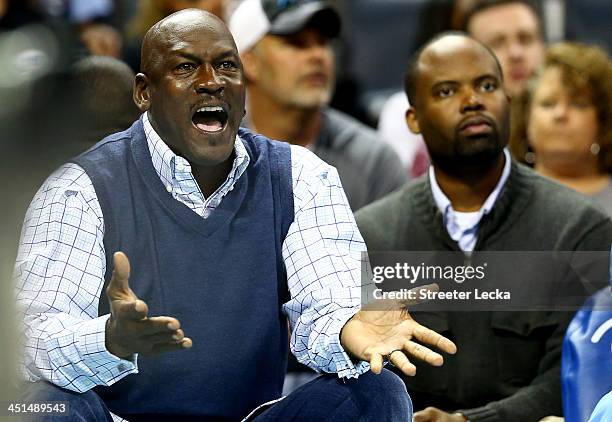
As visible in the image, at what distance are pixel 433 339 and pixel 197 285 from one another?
0.39 m

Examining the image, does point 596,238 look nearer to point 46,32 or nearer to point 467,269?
point 467,269

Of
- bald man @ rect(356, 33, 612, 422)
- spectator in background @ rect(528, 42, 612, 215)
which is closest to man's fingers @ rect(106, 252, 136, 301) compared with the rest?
bald man @ rect(356, 33, 612, 422)

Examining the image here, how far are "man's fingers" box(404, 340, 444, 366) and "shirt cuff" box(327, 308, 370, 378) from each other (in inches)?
3.8

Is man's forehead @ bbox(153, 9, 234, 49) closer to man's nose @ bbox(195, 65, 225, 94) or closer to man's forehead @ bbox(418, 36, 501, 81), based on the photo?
man's nose @ bbox(195, 65, 225, 94)

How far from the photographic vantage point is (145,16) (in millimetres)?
2443

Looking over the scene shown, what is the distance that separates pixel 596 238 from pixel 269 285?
2.03ft

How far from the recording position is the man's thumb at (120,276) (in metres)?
1.77

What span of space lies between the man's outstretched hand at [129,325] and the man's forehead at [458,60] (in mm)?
805

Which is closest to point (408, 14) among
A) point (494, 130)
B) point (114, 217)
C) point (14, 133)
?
point (494, 130)

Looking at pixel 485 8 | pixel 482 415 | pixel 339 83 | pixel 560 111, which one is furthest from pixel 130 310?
pixel 485 8

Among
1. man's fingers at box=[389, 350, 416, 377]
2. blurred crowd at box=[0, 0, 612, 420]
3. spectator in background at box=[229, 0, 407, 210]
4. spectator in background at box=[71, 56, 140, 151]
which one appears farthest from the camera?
spectator in background at box=[229, 0, 407, 210]

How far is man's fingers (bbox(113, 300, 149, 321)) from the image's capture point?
5.72 ft

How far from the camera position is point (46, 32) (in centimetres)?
155

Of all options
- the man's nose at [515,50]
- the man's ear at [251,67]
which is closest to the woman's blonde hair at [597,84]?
the man's nose at [515,50]
